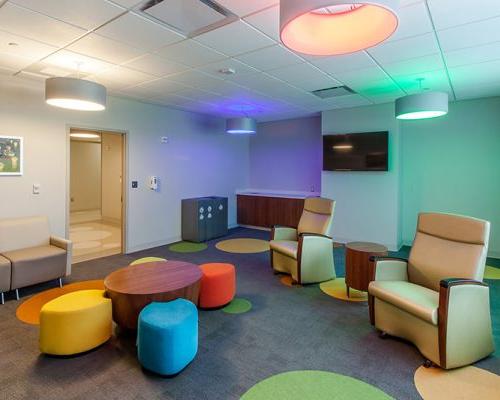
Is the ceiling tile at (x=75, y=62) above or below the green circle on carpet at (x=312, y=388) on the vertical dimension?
above

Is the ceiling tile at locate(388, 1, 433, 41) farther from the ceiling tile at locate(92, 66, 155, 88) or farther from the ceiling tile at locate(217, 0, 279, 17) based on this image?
the ceiling tile at locate(92, 66, 155, 88)

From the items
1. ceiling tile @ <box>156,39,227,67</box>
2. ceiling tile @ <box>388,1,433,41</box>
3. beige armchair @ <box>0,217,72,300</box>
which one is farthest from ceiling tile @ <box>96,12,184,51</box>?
beige armchair @ <box>0,217,72,300</box>

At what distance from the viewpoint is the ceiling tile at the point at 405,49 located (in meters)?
2.97

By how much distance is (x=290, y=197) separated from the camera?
23.6 feet

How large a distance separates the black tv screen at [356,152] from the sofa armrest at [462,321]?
3.67 meters

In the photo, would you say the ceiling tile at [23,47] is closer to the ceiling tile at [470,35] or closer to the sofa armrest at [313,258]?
the sofa armrest at [313,258]

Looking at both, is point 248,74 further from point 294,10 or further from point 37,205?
point 37,205

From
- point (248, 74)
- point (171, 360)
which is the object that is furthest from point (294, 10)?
point (248, 74)

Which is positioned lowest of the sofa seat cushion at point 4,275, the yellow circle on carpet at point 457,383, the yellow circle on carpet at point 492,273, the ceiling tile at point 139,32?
the yellow circle on carpet at point 457,383

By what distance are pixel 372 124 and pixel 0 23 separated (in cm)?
551

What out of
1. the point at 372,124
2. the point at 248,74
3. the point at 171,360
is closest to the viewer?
the point at 171,360

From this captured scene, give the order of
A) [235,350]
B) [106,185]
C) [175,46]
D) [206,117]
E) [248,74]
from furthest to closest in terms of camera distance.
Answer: [106,185] → [206,117] → [248,74] → [175,46] → [235,350]

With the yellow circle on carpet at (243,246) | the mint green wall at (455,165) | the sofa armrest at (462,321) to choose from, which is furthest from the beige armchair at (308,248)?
the mint green wall at (455,165)

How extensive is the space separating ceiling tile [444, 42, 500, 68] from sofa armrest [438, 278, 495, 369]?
240 cm
